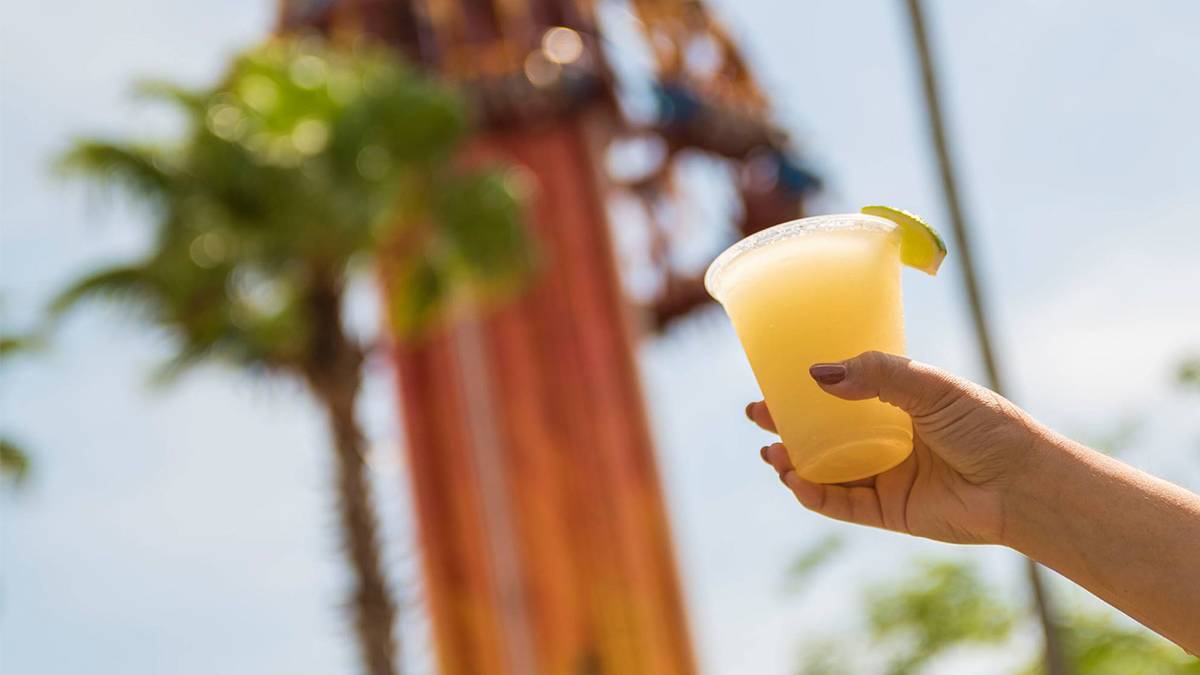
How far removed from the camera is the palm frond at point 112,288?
33.6ft

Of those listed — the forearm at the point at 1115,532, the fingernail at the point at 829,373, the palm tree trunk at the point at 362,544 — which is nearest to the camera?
the forearm at the point at 1115,532

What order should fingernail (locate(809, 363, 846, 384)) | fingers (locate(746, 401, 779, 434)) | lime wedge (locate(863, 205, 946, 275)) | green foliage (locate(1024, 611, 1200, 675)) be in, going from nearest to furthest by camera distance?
fingernail (locate(809, 363, 846, 384)) → lime wedge (locate(863, 205, 946, 275)) → fingers (locate(746, 401, 779, 434)) → green foliage (locate(1024, 611, 1200, 675))

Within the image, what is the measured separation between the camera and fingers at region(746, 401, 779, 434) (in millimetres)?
2359

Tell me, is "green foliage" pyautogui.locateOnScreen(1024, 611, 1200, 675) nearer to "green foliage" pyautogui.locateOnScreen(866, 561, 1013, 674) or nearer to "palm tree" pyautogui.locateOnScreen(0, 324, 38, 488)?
"green foliage" pyautogui.locateOnScreen(866, 561, 1013, 674)

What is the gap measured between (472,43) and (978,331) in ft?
44.2

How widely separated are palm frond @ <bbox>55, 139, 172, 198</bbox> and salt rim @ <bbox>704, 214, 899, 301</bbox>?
859 centimetres

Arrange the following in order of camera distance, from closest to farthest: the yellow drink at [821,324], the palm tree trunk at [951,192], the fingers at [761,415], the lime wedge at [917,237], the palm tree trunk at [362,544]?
the yellow drink at [821,324]
the lime wedge at [917,237]
the fingers at [761,415]
the palm tree trunk at [951,192]
the palm tree trunk at [362,544]

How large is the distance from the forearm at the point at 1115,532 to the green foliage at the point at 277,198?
8.31 m

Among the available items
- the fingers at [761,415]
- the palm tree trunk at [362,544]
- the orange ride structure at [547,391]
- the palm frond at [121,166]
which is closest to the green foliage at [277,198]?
the palm frond at [121,166]

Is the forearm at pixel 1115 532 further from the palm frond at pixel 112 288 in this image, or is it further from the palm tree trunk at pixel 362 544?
the palm frond at pixel 112 288

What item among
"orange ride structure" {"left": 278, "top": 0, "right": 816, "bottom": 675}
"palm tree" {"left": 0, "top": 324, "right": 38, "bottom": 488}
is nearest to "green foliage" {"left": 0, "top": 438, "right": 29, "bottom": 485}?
"palm tree" {"left": 0, "top": 324, "right": 38, "bottom": 488}

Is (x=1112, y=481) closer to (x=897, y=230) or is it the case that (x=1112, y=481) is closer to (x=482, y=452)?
(x=897, y=230)

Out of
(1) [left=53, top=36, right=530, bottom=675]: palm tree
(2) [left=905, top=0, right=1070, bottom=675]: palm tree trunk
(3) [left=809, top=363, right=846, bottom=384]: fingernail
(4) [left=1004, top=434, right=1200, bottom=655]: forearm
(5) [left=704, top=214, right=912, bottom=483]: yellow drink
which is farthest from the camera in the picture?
(1) [left=53, top=36, right=530, bottom=675]: palm tree

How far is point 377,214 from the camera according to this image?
401 inches
